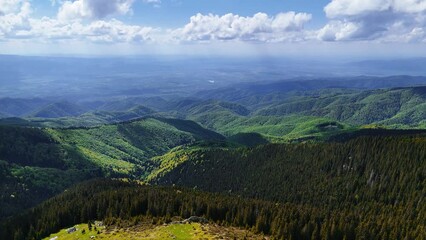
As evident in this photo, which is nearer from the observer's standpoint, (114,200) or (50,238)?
(50,238)

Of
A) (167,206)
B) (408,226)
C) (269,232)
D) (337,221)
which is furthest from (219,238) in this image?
(408,226)

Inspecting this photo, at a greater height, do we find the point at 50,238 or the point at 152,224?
the point at 152,224

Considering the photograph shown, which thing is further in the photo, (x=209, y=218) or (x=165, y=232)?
(x=209, y=218)

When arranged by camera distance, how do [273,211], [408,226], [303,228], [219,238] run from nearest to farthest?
[219,238]
[303,228]
[273,211]
[408,226]

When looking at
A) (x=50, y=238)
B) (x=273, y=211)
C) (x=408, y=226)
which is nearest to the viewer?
(x=50, y=238)

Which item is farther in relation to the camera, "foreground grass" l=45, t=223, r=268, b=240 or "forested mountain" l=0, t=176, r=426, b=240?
"forested mountain" l=0, t=176, r=426, b=240

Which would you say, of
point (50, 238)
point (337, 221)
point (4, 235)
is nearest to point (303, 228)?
A: point (337, 221)

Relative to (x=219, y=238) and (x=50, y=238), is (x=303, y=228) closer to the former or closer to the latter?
(x=219, y=238)

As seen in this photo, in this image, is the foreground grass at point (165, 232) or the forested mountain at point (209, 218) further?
the forested mountain at point (209, 218)

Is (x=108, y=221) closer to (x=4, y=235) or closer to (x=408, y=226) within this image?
(x=4, y=235)

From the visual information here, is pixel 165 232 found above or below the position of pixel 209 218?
above
